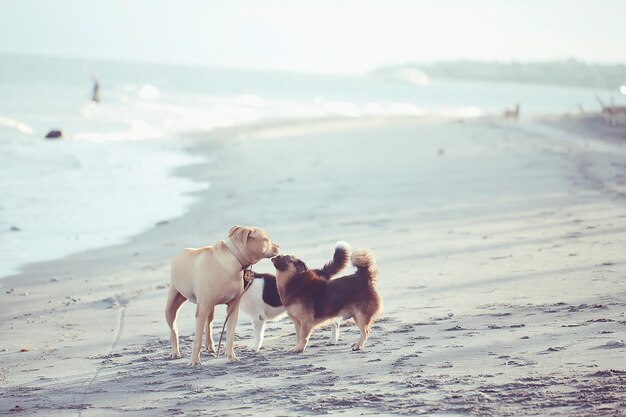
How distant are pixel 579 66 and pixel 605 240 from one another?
140 m

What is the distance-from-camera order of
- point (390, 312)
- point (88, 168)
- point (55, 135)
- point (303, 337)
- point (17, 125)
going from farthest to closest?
1. point (17, 125)
2. point (55, 135)
3. point (88, 168)
4. point (390, 312)
5. point (303, 337)

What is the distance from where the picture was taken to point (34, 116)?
114 feet

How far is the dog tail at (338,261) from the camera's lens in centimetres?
720

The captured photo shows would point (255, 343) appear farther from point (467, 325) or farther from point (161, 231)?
point (161, 231)

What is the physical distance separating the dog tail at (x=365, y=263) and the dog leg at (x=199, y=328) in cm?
112

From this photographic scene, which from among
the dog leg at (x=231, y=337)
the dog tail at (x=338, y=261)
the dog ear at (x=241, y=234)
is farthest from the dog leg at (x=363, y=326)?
the dog ear at (x=241, y=234)

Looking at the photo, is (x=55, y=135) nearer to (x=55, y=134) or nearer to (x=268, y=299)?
(x=55, y=134)

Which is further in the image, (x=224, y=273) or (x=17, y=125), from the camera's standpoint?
(x=17, y=125)

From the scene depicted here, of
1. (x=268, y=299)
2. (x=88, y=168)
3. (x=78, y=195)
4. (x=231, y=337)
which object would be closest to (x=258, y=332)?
(x=268, y=299)

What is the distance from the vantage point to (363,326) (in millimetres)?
6883

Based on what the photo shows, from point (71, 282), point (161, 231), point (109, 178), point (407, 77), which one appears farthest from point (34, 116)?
point (407, 77)

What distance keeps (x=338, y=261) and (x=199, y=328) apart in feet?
3.94

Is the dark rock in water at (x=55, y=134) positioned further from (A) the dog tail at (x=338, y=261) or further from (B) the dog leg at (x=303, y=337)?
(B) the dog leg at (x=303, y=337)

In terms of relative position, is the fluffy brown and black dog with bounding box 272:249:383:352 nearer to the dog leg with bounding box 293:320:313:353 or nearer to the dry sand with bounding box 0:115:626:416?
the dog leg with bounding box 293:320:313:353
